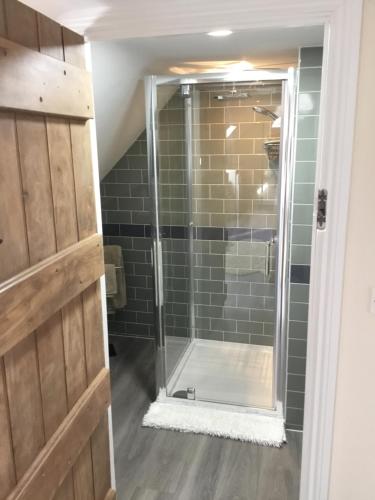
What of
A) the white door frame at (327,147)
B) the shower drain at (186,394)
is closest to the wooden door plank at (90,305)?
the white door frame at (327,147)

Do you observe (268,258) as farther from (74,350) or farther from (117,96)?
(74,350)

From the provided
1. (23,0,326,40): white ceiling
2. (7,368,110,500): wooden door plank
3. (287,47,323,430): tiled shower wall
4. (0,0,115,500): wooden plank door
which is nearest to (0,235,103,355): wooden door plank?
(0,0,115,500): wooden plank door

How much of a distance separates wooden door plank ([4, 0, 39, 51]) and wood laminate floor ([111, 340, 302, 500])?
1.97 m

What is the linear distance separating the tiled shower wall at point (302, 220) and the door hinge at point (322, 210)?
0.89m

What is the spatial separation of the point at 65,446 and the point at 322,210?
111cm

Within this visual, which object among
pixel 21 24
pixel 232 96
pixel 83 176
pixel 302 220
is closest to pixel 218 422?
pixel 302 220

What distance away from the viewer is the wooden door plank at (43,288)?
3.28ft

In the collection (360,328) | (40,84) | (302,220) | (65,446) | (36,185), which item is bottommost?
(65,446)

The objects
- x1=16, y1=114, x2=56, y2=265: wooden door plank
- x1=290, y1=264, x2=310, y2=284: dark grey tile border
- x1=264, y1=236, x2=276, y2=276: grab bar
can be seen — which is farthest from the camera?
x1=264, y1=236, x2=276, y2=276: grab bar

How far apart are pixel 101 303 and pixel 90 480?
0.64 metres

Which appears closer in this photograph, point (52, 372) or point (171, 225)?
point (52, 372)

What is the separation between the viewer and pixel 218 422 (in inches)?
101

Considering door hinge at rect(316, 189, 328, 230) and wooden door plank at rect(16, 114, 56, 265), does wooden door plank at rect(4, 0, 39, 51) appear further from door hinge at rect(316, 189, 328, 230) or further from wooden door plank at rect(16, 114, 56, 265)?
door hinge at rect(316, 189, 328, 230)

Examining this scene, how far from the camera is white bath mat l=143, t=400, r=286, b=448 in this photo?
7.98ft
